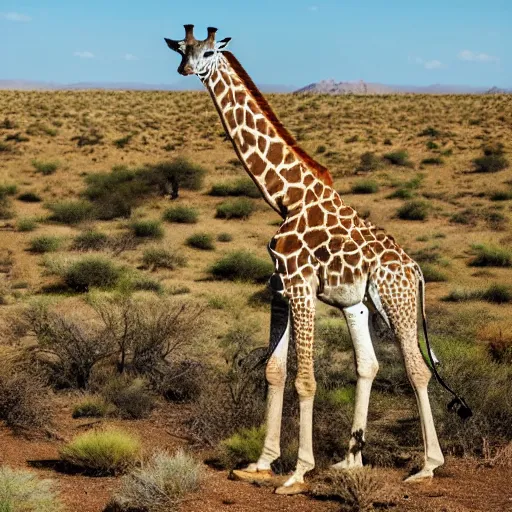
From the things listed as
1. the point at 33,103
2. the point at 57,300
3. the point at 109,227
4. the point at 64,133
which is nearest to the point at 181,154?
the point at 64,133

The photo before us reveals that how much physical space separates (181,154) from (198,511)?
32.9m

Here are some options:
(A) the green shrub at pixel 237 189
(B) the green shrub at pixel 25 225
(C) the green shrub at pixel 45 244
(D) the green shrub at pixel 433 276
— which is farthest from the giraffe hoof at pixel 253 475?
(A) the green shrub at pixel 237 189

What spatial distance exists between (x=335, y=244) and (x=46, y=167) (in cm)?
2839

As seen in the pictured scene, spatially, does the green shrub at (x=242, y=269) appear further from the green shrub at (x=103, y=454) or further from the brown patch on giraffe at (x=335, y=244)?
the brown patch on giraffe at (x=335, y=244)

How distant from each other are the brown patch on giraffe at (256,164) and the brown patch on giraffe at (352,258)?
36.2 inches

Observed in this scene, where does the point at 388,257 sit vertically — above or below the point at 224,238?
above

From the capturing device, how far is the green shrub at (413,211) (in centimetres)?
2483

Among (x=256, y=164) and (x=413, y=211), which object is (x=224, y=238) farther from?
(x=256, y=164)

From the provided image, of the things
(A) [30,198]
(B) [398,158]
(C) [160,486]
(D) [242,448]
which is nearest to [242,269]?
(D) [242,448]

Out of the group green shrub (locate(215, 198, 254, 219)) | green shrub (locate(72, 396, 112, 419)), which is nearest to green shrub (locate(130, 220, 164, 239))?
green shrub (locate(215, 198, 254, 219))

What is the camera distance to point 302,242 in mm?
6512

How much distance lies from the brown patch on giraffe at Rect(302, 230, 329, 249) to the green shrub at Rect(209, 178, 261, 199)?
21.4m

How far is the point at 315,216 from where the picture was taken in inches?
259

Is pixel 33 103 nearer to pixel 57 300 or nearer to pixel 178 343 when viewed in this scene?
pixel 57 300
